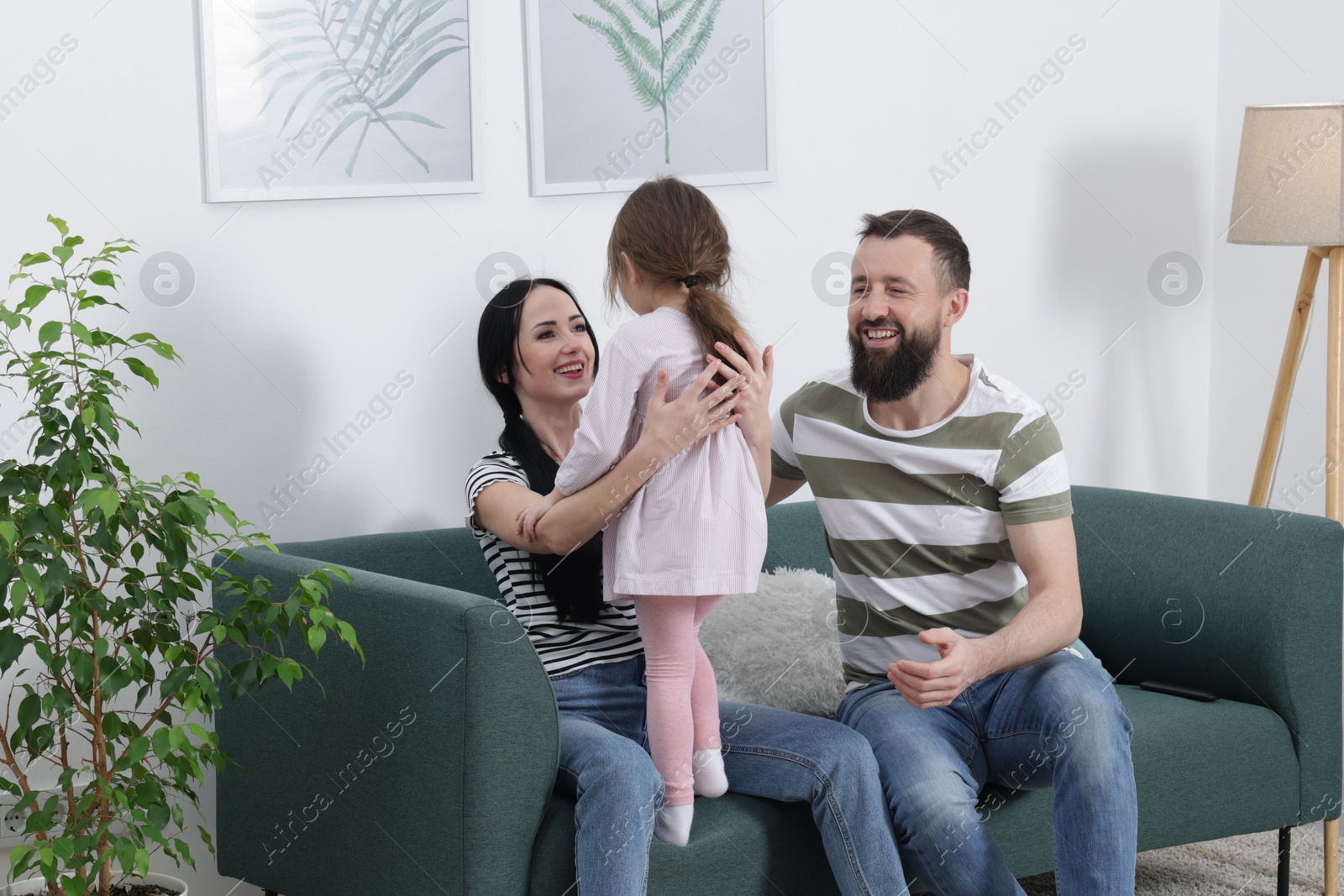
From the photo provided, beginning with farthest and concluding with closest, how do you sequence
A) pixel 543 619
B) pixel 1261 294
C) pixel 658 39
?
pixel 1261 294
pixel 658 39
pixel 543 619

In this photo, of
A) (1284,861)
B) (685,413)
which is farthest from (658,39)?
(1284,861)

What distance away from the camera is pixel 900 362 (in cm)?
210

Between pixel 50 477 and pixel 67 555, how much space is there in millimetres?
568

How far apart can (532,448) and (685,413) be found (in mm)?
358

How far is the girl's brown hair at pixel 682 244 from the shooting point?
6.28 ft

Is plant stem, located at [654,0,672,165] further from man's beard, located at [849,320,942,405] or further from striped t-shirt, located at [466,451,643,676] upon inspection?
striped t-shirt, located at [466,451,643,676]

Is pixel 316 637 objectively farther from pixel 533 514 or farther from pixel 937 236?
pixel 937 236

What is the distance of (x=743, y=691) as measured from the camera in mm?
2289

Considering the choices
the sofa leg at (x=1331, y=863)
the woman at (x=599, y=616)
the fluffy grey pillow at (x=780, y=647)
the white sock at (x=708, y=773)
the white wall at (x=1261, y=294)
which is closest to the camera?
the woman at (x=599, y=616)

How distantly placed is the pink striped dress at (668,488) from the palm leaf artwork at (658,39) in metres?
0.92

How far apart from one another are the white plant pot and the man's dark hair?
1.43 meters

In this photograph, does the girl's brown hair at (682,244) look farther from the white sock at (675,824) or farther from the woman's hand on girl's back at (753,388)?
the white sock at (675,824)

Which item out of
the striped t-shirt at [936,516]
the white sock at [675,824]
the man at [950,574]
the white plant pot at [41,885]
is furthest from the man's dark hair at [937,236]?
the white plant pot at [41,885]

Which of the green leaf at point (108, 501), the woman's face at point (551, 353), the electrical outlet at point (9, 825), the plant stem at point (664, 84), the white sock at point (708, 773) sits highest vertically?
the plant stem at point (664, 84)
